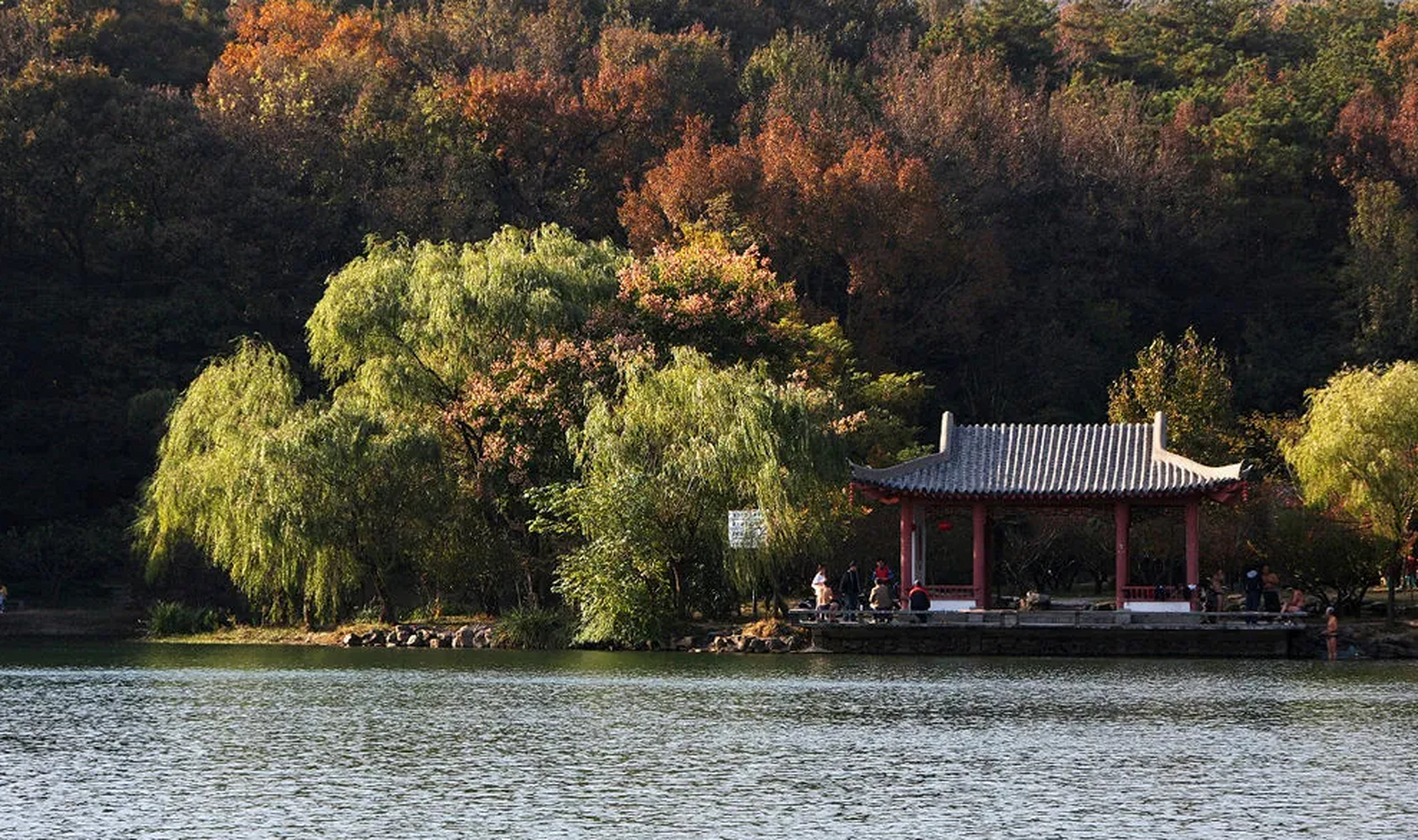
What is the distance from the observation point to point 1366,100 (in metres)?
65.3

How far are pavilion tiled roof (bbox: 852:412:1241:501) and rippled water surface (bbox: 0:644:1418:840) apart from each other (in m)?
5.52

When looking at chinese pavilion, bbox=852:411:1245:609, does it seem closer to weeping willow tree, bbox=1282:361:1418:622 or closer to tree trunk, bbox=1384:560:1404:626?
weeping willow tree, bbox=1282:361:1418:622

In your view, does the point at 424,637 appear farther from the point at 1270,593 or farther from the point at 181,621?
the point at 1270,593

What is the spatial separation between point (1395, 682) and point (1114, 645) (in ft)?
22.8

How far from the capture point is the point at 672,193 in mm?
56594

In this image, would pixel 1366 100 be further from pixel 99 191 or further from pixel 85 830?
pixel 85 830

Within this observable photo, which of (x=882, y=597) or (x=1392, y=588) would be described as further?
(x=1392, y=588)

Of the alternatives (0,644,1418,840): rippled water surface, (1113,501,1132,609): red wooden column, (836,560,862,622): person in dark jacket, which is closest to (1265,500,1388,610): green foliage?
(1113,501,1132,609): red wooden column

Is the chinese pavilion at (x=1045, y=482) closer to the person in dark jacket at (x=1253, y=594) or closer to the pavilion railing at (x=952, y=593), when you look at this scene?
the pavilion railing at (x=952, y=593)

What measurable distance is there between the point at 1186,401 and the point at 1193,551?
33.8 feet

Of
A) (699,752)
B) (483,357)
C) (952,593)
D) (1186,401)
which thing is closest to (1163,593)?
(952,593)

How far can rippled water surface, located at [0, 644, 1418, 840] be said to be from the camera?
17.2 meters

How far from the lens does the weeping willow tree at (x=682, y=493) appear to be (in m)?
36.8

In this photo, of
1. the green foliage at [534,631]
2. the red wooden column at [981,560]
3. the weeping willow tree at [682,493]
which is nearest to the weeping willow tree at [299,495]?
the green foliage at [534,631]
